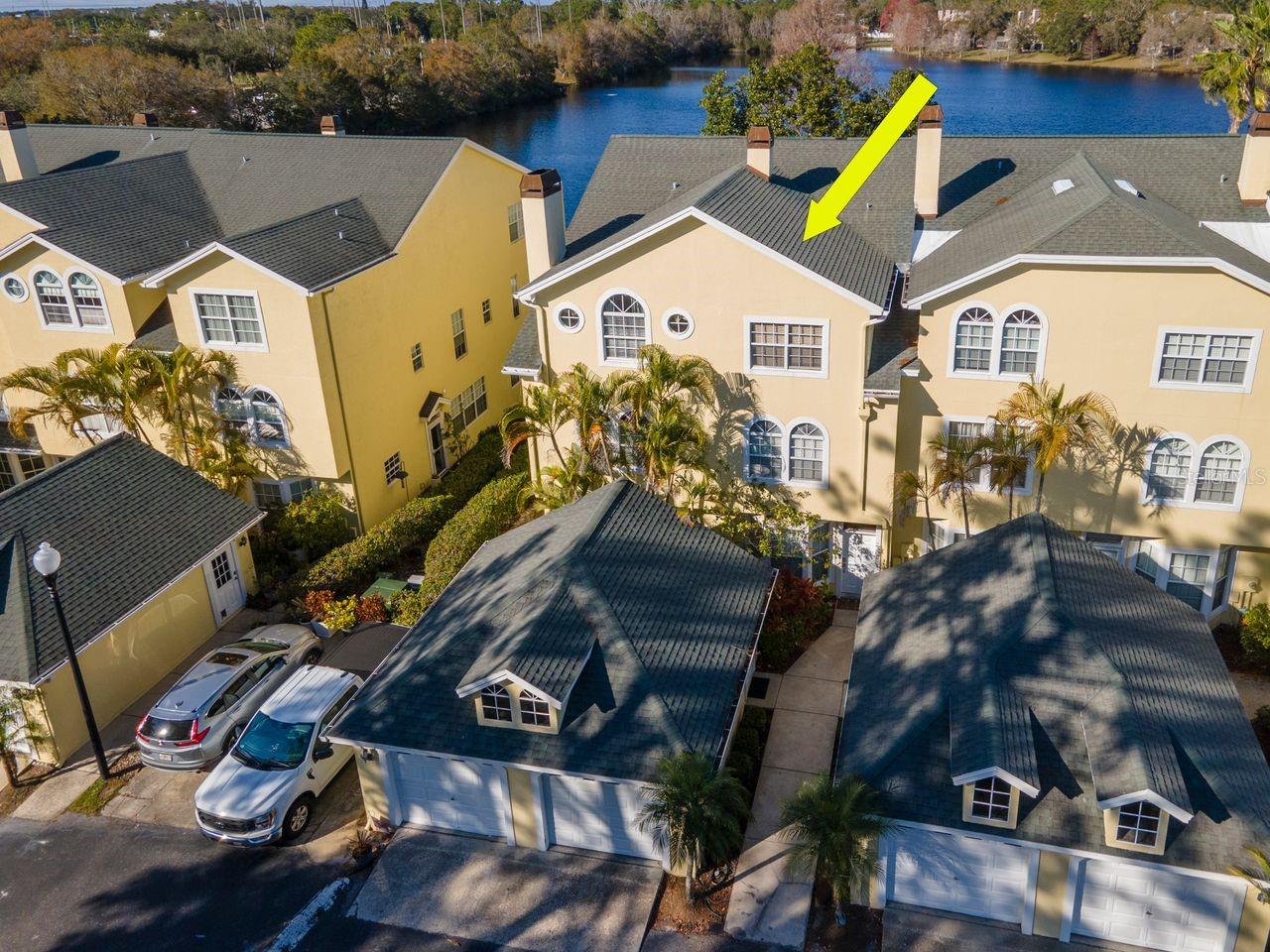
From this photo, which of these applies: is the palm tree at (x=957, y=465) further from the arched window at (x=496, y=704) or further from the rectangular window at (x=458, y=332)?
the rectangular window at (x=458, y=332)

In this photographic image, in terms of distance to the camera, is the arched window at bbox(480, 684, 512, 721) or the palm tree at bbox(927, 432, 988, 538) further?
the palm tree at bbox(927, 432, 988, 538)

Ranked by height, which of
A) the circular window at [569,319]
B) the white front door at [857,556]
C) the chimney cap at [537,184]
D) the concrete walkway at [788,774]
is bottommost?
the concrete walkway at [788,774]

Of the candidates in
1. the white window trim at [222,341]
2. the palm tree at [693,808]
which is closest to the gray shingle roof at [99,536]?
the white window trim at [222,341]

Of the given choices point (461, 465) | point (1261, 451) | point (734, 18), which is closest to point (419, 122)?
point (734, 18)

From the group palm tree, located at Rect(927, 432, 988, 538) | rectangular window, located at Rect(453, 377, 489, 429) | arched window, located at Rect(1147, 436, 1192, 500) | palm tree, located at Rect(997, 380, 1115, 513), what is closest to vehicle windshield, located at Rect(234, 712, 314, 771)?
palm tree, located at Rect(927, 432, 988, 538)

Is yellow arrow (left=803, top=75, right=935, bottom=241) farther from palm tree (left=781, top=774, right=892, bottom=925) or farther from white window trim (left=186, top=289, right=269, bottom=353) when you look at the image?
white window trim (left=186, top=289, right=269, bottom=353)

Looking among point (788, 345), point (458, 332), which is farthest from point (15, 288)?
point (788, 345)
